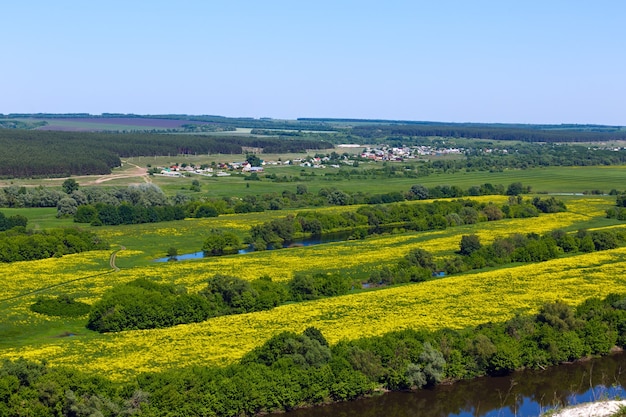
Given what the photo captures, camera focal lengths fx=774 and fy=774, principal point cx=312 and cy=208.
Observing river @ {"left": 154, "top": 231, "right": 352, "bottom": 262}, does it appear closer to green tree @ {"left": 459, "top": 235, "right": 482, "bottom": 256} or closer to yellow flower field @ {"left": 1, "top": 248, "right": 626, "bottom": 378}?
green tree @ {"left": 459, "top": 235, "right": 482, "bottom": 256}

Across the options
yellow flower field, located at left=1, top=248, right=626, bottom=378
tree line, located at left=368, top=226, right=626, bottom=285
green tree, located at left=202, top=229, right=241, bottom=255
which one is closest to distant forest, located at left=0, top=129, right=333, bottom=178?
green tree, located at left=202, top=229, right=241, bottom=255

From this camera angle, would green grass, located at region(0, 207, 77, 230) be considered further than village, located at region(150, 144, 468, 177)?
No

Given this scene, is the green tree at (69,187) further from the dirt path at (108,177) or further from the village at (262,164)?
the village at (262,164)

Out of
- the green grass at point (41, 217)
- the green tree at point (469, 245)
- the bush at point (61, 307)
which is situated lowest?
the green grass at point (41, 217)

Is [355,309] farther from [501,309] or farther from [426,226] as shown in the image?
[426,226]

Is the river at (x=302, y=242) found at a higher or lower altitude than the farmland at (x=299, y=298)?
lower

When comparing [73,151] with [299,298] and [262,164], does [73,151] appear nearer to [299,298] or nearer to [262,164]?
[262,164]

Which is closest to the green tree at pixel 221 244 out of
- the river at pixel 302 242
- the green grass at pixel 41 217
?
the river at pixel 302 242
